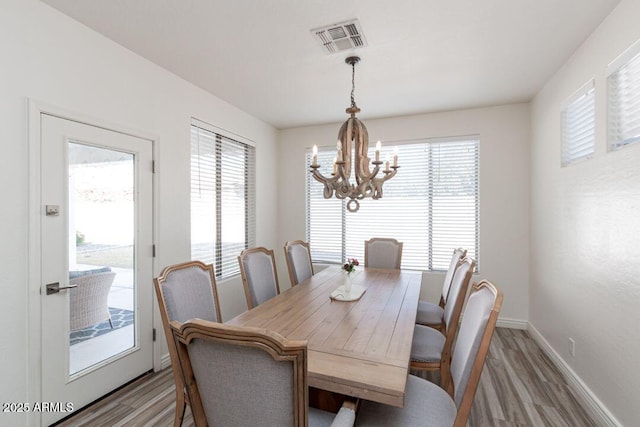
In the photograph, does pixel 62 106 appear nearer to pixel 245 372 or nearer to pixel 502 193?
pixel 245 372

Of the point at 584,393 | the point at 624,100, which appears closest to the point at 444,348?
the point at 584,393

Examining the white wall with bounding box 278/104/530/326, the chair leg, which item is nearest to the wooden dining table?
the chair leg

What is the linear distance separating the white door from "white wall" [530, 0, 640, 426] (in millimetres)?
3458

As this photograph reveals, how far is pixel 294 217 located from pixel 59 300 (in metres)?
3.11

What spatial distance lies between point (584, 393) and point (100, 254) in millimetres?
3794

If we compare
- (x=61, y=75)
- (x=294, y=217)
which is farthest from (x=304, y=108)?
(x=61, y=75)

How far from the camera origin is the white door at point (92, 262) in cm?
194

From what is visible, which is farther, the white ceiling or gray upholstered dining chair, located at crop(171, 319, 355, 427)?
the white ceiling

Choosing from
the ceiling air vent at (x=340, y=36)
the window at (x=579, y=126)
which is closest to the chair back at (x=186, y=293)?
the ceiling air vent at (x=340, y=36)

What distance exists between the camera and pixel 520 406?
7.18ft

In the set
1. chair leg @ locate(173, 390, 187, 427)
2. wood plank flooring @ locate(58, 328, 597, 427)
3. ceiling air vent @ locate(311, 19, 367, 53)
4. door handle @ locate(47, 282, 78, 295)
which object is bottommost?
wood plank flooring @ locate(58, 328, 597, 427)

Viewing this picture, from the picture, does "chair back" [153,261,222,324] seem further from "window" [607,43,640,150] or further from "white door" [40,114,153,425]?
"window" [607,43,640,150]

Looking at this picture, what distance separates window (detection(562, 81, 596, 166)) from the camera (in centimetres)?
227

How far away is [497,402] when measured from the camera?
2.23 metres
